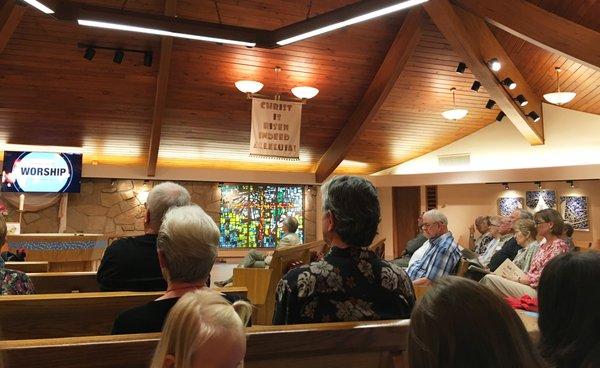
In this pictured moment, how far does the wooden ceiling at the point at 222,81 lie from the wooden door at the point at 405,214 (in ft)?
7.92

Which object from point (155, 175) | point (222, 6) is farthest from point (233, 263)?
point (222, 6)

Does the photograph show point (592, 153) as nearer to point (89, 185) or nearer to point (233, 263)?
point (233, 263)

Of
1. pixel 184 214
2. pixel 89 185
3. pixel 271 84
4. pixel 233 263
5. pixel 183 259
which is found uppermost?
pixel 271 84

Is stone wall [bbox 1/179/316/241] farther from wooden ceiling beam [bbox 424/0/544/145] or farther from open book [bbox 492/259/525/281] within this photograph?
open book [bbox 492/259/525/281]

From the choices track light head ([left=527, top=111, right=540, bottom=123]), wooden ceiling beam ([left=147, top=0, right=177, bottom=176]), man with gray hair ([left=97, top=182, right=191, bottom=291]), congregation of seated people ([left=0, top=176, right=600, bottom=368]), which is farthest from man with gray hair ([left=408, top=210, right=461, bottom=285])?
track light head ([left=527, top=111, right=540, bottom=123])

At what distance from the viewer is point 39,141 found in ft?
26.1

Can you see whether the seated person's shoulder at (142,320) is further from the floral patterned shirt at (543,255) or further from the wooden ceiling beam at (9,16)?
the wooden ceiling beam at (9,16)

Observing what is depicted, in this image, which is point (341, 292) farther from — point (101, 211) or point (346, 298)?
point (101, 211)

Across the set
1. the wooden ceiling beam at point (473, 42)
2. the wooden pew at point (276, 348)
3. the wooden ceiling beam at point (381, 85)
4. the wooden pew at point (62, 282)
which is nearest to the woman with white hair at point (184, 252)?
the wooden pew at point (276, 348)

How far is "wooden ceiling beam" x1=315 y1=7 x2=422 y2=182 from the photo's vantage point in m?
6.00

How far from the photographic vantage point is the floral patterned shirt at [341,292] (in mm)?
1642

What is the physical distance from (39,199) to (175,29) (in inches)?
239

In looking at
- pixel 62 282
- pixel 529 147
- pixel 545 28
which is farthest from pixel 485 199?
pixel 62 282

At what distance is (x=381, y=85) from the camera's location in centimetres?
693
